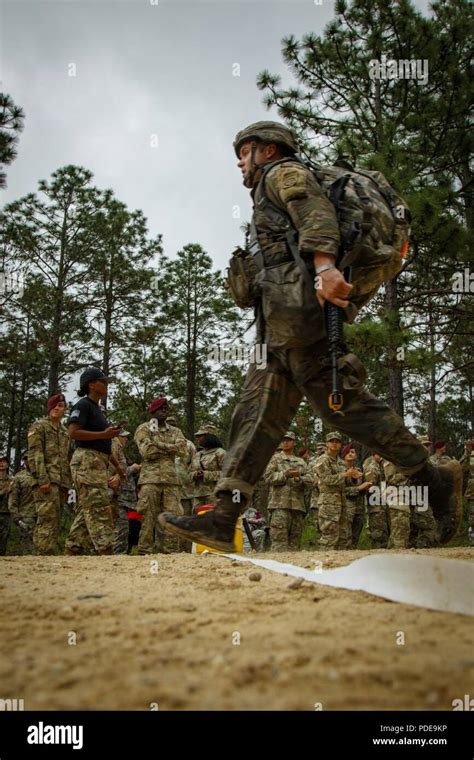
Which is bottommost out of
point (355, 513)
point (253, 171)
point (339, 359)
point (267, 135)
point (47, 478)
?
point (355, 513)

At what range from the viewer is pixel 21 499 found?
37.6 ft

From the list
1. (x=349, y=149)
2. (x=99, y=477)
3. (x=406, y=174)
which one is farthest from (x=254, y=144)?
(x=349, y=149)

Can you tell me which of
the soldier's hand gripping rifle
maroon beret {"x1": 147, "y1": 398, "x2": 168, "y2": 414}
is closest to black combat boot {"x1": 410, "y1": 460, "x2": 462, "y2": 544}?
the soldier's hand gripping rifle

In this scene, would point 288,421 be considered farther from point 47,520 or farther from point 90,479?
point 47,520

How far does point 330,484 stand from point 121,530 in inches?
136

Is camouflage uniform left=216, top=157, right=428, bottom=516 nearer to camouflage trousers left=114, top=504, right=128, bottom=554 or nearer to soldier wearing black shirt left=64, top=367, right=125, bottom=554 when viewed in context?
soldier wearing black shirt left=64, top=367, right=125, bottom=554

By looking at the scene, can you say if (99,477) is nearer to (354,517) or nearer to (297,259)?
(297,259)

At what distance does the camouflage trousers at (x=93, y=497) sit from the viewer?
5871mm

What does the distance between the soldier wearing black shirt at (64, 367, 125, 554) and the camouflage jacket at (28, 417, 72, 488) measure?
101 cm

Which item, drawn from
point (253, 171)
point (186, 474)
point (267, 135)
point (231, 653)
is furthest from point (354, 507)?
point (231, 653)

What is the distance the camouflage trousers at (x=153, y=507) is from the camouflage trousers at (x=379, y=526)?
431 centimetres

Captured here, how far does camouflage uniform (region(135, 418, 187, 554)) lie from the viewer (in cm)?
780

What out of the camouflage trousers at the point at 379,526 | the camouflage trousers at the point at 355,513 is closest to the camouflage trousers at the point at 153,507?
the camouflage trousers at the point at 355,513
